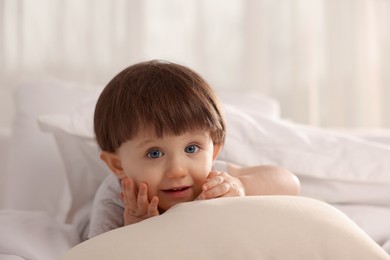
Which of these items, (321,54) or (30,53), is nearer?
(30,53)

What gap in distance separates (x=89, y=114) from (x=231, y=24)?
4.60 feet

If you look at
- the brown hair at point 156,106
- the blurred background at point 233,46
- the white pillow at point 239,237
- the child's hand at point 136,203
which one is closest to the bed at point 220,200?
the white pillow at point 239,237

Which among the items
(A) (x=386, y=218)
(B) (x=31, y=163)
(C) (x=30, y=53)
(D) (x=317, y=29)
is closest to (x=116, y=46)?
(C) (x=30, y=53)

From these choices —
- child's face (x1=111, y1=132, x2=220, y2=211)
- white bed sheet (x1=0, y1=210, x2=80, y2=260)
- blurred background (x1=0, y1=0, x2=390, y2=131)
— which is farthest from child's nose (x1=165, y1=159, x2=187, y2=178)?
blurred background (x1=0, y1=0, x2=390, y2=131)

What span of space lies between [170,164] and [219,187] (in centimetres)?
9

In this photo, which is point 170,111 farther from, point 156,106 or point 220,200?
point 220,200

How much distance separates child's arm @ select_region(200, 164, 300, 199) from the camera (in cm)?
126

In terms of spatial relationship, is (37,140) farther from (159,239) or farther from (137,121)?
(159,239)

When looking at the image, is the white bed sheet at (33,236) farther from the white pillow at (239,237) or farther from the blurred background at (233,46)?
the blurred background at (233,46)

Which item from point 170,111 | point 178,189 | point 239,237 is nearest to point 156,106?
point 170,111

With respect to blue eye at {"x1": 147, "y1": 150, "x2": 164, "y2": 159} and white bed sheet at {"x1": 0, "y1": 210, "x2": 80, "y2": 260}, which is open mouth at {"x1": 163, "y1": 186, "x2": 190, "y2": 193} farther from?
white bed sheet at {"x1": 0, "y1": 210, "x2": 80, "y2": 260}

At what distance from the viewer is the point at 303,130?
5.79ft

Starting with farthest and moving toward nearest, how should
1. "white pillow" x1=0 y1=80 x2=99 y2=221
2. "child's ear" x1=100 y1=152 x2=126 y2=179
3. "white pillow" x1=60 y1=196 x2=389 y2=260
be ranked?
"white pillow" x1=0 y1=80 x2=99 y2=221 → "child's ear" x1=100 y1=152 x2=126 y2=179 → "white pillow" x1=60 y1=196 x2=389 y2=260

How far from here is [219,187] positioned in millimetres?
1245
